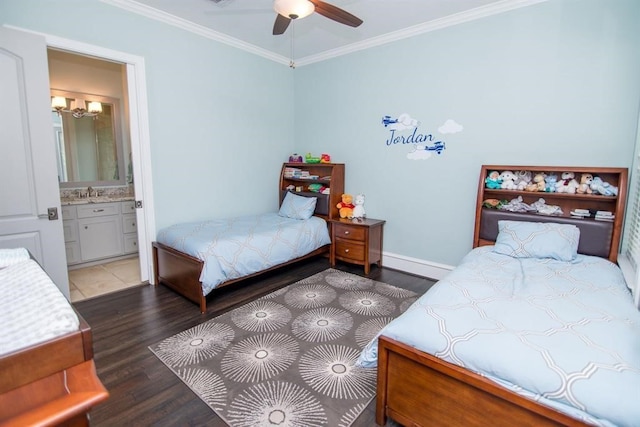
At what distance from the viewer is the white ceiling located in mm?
3070

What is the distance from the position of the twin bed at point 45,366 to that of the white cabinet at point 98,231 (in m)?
3.77

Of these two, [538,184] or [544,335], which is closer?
[544,335]

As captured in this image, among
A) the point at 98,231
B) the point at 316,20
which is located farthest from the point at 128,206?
the point at 316,20

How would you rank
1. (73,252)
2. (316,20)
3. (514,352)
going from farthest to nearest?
1. (73,252)
2. (316,20)
3. (514,352)

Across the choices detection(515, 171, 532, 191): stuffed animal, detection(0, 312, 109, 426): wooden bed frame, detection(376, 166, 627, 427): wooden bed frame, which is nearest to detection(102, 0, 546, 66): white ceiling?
detection(515, 171, 532, 191): stuffed animal

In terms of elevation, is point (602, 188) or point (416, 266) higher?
point (602, 188)

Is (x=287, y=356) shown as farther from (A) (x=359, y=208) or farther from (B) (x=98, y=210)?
(B) (x=98, y=210)

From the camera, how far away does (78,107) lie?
432cm

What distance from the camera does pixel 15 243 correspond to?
2.49m

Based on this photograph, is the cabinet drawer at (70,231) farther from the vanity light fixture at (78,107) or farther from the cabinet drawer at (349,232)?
the cabinet drawer at (349,232)

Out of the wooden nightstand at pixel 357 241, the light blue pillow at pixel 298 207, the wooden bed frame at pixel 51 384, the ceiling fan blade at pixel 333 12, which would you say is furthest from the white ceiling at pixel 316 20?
the wooden bed frame at pixel 51 384

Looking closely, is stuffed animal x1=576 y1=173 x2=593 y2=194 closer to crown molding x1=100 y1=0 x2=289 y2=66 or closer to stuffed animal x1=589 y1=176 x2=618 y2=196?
stuffed animal x1=589 y1=176 x2=618 y2=196

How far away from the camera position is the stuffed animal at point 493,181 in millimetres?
3090

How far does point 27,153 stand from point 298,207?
271cm
